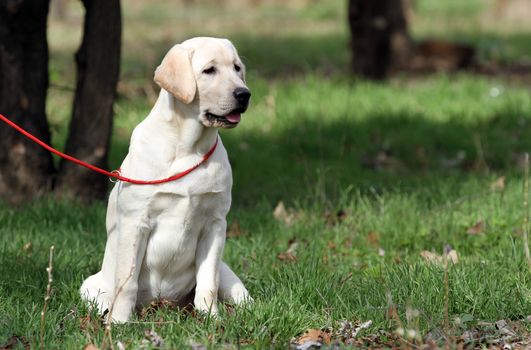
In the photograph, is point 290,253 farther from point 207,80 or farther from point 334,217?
point 207,80

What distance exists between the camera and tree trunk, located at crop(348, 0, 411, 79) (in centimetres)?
1158

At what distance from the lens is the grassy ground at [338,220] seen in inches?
160

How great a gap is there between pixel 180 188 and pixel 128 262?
0.42m

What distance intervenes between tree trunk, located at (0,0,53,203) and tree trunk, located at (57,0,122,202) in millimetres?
201

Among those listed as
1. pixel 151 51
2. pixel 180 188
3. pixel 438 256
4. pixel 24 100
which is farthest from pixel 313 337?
pixel 151 51

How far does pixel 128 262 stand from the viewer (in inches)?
163

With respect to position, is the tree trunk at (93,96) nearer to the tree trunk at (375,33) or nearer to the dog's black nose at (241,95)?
the dog's black nose at (241,95)

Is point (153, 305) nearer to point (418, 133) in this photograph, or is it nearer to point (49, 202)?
Answer: point (49, 202)

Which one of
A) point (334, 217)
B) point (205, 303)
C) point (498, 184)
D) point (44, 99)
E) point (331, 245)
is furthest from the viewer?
point (498, 184)

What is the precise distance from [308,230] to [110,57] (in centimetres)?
186

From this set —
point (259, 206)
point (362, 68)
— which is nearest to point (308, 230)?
point (259, 206)

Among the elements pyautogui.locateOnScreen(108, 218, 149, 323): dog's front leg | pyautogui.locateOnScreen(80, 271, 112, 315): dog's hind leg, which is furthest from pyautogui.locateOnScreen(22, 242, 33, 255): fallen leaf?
pyautogui.locateOnScreen(108, 218, 149, 323): dog's front leg

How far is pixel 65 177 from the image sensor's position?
654 centimetres

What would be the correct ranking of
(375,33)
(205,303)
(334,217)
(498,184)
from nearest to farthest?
1. (205,303)
2. (334,217)
3. (498,184)
4. (375,33)
